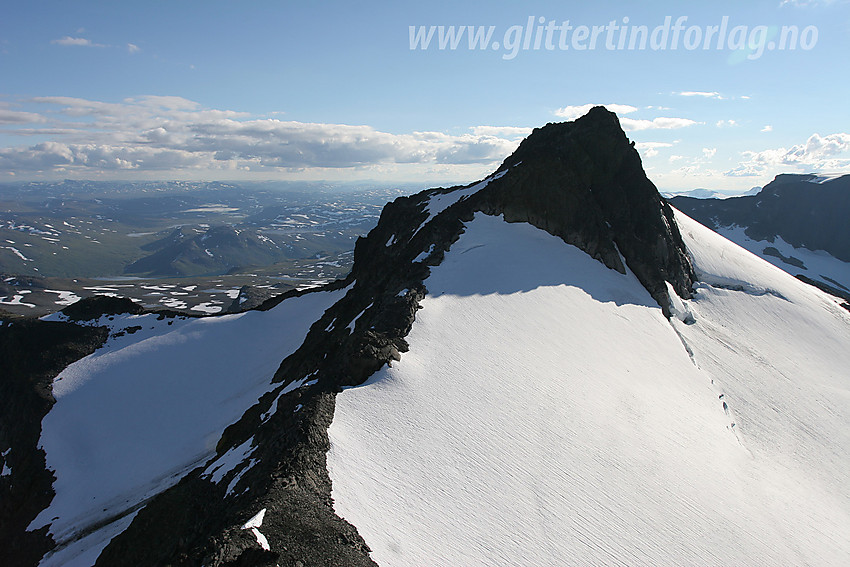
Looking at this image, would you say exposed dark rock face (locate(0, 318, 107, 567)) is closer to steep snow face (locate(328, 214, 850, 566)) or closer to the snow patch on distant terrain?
the snow patch on distant terrain

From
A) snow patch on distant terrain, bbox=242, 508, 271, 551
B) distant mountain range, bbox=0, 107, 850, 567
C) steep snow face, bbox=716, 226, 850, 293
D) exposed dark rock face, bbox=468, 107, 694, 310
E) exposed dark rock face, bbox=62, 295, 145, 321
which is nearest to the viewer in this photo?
snow patch on distant terrain, bbox=242, 508, 271, 551

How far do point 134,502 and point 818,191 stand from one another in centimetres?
27279

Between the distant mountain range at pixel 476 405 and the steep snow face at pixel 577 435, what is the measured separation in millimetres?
146

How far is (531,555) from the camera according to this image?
15.4 metres

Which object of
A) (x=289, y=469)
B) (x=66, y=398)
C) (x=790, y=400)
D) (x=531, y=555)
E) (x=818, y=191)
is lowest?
(x=66, y=398)

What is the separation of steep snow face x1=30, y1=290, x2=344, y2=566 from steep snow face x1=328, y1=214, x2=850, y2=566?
26031 mm

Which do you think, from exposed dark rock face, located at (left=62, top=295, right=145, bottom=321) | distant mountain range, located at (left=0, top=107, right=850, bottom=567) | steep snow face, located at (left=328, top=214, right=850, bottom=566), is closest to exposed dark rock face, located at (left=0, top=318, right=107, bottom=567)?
distant mountain range, located at (left=0, top=107, right=850, bottom=567)

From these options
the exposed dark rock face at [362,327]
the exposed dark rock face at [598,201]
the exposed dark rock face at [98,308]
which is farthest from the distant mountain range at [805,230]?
the exposed dark rock face at [98,308]

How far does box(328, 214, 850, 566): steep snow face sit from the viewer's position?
1656 centimetres

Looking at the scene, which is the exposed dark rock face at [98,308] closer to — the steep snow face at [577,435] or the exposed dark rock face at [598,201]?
the steep snow face at [577,435]

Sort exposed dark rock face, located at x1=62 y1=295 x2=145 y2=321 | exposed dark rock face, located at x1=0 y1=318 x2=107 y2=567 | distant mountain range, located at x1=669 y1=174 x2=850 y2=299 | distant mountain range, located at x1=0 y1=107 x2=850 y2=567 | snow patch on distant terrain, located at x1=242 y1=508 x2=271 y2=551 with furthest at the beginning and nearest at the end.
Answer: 1. distant mountain range, located at x1=669 y1=174 x2=850 y2=299
2. exposed dark rock face, located at x1=62 y1=295 x2=145 y2=321
3. exposed dark rock face, located at x1=0 y1=318 x2=107 y2=567
4. distant mountain range, located at x1=0 y1=107 x2=850 y2=567
5. snow patch on distant terrain, located at x1=242 y1=508 x2=271 y2=551

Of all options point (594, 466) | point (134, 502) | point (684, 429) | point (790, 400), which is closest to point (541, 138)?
point (790, 400)

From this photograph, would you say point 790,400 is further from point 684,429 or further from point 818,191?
point 818,191

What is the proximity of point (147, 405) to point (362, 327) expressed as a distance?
116 ft
